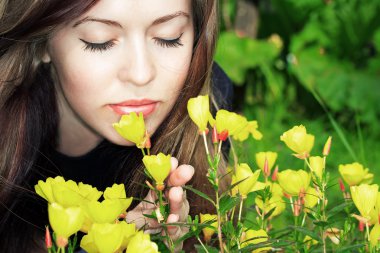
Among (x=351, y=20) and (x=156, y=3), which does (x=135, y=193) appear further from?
(x=351, y=20)

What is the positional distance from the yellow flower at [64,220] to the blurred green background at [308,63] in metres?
2.76

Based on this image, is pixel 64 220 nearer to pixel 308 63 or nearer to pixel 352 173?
pixel 352 173

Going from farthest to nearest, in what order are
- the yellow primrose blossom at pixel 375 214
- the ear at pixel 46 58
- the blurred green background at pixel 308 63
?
the blurred green background at pixel 308 63 → the ear at pixel 46 58 → the yellow primrose blossom at pixel 375 214

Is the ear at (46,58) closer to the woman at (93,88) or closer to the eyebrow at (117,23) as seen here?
the woman at (93,88)

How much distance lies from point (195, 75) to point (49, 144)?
56 cm

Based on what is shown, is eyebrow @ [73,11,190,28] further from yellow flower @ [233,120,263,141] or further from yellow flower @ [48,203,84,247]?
yellow flower @ [48,203,84,247]

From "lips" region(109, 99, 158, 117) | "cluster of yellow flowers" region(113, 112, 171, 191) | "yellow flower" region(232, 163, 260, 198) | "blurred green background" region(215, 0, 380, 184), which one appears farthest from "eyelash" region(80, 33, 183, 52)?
"blurred green background" region(215, 0, 380, 184)

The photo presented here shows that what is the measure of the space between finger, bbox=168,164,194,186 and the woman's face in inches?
14.5

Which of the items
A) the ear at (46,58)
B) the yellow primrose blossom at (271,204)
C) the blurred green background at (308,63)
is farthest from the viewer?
the blurred green background at (308,63)

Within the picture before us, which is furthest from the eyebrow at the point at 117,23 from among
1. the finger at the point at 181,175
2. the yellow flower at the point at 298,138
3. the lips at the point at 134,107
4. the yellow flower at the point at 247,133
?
the yellow flower at the point at 298,138

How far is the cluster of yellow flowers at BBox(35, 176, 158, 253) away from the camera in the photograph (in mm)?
1075

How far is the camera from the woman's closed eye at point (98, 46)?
5.82 ft

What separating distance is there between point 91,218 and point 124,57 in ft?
2.08

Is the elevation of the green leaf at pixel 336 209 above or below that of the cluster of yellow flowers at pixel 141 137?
below
